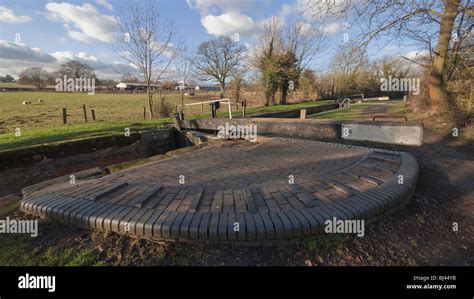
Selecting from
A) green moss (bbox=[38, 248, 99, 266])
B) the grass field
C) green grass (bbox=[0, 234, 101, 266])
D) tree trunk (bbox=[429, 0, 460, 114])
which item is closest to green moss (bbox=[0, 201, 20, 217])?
green grass (bbox=[0, 234, 101, 266])

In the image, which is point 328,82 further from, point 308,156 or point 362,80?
point 308,156

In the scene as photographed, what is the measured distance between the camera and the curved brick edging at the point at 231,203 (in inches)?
85.6

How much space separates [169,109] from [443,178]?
605 inches

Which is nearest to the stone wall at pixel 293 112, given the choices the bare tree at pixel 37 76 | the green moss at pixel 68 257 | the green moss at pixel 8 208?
the green moss at pixel 8 208

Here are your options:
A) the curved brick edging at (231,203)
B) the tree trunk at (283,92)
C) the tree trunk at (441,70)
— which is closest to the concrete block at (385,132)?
the curved brick edging at (231,203)

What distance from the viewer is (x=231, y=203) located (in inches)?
104

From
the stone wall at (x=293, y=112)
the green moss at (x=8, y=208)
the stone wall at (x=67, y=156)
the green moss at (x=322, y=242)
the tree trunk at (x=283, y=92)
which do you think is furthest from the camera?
the tree trunk at (x=283, y=92)

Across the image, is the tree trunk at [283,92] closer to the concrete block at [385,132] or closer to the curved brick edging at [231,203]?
the concrete block at [385,132]

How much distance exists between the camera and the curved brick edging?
2.17 meters

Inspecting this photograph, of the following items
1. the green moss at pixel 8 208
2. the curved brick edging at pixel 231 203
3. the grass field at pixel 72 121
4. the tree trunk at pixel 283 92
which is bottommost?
the green moss at pixel 8 208

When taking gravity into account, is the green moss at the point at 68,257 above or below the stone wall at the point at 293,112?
below

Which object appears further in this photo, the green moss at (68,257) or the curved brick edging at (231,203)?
the curved brick edging at (231,203)

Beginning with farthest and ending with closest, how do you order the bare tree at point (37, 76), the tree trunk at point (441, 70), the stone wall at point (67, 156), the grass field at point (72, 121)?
1. the bare tree at point (37, 76)
2. the tree trunk at point (441, 70)
3. the grass field at point (72, 121)
4. the stone wall at point (67, 156)

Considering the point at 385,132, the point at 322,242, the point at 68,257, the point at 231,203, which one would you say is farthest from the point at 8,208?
the point at 385,132
